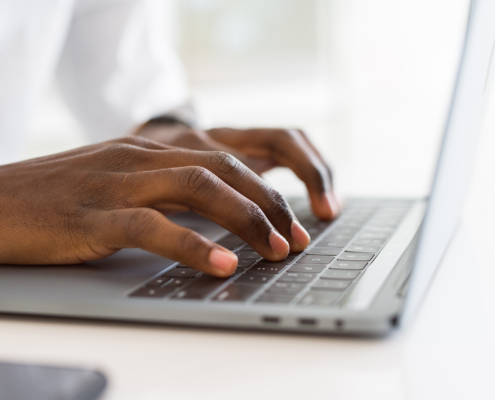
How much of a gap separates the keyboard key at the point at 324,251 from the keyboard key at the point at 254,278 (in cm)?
8

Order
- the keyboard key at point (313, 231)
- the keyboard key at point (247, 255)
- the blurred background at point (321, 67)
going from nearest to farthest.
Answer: the keyboard key at point (247, 255) < the keyboard key at point (313, 231) < the blurred background at point (321, 67)

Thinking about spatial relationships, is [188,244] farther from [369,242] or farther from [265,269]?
[369,242]

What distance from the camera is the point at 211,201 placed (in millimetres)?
432

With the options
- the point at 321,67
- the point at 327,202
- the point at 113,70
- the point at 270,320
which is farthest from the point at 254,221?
the point at 321,67

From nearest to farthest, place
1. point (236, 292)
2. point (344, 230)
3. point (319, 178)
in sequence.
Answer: point (236, 292)
point (344, 230)
point (319, 178)

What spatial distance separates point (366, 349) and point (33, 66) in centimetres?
76

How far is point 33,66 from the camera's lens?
83 cm

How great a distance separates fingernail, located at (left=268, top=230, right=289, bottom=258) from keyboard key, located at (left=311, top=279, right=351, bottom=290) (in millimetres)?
66

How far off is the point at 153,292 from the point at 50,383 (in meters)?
0.12

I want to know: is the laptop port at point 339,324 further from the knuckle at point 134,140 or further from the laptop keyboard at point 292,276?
the knuckle at point 134,140

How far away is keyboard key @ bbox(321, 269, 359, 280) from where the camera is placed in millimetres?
371

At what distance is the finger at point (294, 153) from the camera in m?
0.65

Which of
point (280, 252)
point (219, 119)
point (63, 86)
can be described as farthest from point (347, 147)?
point (280, 252)

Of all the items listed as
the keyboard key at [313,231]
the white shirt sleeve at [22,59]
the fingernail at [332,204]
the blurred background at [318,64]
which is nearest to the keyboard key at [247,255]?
the keyboard key at [313,231]
